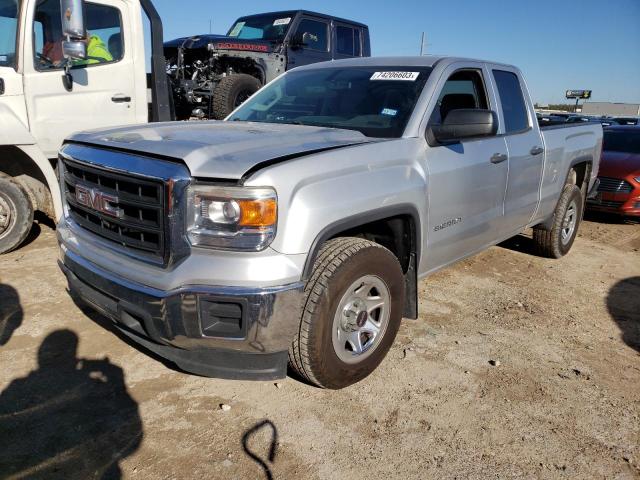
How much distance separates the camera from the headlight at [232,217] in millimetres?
2152

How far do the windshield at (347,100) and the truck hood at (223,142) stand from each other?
26 cm

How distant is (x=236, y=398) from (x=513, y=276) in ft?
10.7

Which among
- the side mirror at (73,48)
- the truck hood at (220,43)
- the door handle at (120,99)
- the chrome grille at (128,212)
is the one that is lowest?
the chrome grille at (128,212)

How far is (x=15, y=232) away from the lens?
468cm

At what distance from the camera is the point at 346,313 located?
268cm

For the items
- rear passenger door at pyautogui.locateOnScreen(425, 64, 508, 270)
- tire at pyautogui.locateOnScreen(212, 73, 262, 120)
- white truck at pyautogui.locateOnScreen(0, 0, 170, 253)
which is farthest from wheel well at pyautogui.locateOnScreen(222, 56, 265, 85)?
rear passenger door at pyautogui.locateOnScreen(425, 64, 508, 270)

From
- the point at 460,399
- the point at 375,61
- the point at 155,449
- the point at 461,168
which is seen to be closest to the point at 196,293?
the point at 155,449

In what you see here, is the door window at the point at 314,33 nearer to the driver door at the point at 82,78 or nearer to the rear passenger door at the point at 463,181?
the driver door at the point at 82,78

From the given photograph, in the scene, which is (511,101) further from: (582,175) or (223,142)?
(223,142)

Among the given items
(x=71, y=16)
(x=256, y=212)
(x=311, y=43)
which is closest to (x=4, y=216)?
(x=71, y=16)

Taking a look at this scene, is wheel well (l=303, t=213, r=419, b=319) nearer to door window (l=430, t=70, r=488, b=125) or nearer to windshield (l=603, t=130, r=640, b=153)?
door window (l=430, t=70, r=488, b=125)

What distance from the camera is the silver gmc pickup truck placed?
2.19 m

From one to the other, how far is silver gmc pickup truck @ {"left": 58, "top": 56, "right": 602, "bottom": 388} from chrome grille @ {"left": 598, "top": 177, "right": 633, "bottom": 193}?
4.98 m

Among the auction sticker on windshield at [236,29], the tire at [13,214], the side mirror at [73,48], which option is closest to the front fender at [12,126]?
the tire at [13,214]
